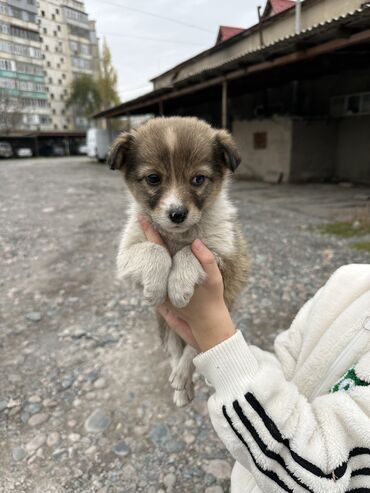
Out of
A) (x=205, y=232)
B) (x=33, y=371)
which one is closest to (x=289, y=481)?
(x=205, y=232)

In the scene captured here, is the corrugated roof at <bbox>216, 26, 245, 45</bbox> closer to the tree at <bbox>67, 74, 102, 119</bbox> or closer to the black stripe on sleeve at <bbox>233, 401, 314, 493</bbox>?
the tree at <bbox>67, 74, 102, 119</bbox>

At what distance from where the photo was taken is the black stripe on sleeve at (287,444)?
3.54 ft

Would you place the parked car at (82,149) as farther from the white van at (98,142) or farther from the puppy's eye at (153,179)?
the puppy's eye at (153,179)

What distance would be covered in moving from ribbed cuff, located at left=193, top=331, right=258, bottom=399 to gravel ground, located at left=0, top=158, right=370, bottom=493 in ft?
4.93

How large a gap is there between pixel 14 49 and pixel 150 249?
2348mm

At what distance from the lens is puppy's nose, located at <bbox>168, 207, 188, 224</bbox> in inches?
72.4

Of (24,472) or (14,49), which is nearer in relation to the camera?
(24,472)

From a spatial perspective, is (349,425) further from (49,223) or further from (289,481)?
(49,223)

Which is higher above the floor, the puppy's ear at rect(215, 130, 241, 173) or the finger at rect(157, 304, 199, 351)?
the puppy's ear at rect(215, 130, 241, 173)

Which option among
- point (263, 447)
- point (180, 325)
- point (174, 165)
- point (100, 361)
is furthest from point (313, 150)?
point (263, 447)

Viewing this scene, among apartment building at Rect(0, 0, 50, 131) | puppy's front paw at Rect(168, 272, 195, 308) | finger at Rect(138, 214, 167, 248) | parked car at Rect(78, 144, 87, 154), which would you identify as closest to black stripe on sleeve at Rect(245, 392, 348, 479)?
puppy's front paw at Rect(168, 272, 195, 308)

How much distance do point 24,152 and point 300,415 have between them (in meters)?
15.9

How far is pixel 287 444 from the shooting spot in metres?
1.14

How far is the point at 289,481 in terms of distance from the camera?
1.12 metres
